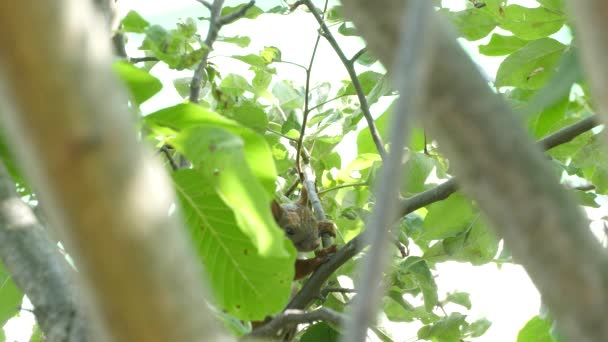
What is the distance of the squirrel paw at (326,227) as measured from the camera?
1908 millimetres

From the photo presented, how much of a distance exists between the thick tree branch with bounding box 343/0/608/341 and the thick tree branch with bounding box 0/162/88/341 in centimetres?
42

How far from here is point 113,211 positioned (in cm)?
32

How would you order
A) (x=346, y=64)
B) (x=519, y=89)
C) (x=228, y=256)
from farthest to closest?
(x=519, y=89) < (x=346, y=64) < (x=228, y=256)

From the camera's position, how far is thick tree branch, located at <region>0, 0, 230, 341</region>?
12.5 inches

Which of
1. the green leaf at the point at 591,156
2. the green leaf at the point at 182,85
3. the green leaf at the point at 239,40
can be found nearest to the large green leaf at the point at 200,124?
the green leaf at the point at 239,40

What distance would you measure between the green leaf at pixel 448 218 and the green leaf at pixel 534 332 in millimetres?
244

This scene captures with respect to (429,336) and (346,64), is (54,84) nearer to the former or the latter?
(346,64)

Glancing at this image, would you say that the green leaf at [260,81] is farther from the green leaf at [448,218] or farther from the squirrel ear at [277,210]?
the green leaf at [448,218]

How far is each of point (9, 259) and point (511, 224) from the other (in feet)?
1.76

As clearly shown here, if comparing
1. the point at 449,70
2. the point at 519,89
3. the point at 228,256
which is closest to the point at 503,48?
the point at 519,89

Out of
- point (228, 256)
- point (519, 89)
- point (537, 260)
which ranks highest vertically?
point (537, 260)

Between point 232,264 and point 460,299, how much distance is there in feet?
3.56

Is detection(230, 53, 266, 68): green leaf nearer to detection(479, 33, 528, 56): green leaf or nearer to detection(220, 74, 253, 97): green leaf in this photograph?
detection(220, 74, 253, 97): green leaf

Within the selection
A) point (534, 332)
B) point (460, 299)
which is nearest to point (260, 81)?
point (460, 299)
